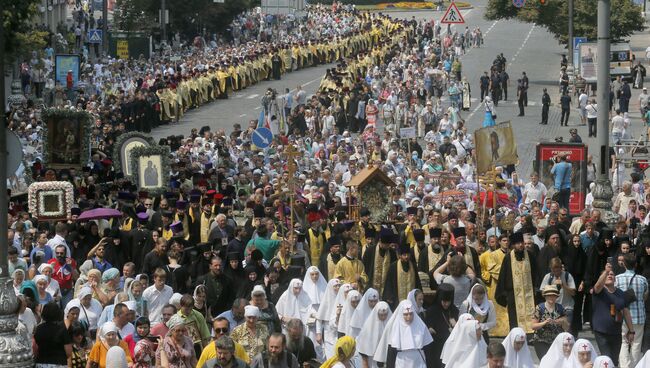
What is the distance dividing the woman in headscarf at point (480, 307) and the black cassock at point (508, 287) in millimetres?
2428

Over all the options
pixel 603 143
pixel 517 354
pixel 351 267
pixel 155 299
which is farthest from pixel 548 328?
pixel 603 143

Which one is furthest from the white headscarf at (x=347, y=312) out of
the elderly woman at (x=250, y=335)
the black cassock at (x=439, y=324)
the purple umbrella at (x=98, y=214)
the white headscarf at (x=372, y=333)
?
the purple umbrella at (x=98, y=214)

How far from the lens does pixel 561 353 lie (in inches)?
725

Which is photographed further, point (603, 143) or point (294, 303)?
point (603, 143)

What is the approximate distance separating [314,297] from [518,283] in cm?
302

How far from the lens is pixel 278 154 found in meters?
37.9

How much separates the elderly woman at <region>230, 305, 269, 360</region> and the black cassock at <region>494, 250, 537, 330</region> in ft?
18.3

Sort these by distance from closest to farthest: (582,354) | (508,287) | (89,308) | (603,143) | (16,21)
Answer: (582,354), (89,308), (508,287), (603,143), (16,21)

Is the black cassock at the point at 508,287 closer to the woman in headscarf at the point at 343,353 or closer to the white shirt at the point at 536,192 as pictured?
the woman in headscarf at the point at 343,353

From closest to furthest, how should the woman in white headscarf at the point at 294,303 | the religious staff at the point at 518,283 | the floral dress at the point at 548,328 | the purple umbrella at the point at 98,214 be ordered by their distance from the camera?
the floral dress at the point at 548,328
the woman in white headscarf at the point at 294,303
the religious staff at the point at 518,283
the purple umbrella at the point at 98,214

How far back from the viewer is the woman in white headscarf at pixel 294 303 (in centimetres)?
2186

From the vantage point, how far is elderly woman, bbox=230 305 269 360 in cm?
1881

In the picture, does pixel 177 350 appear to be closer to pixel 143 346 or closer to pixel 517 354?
pixel 143 346

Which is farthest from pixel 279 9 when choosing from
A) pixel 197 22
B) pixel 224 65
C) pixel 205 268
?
pixel 205 268
